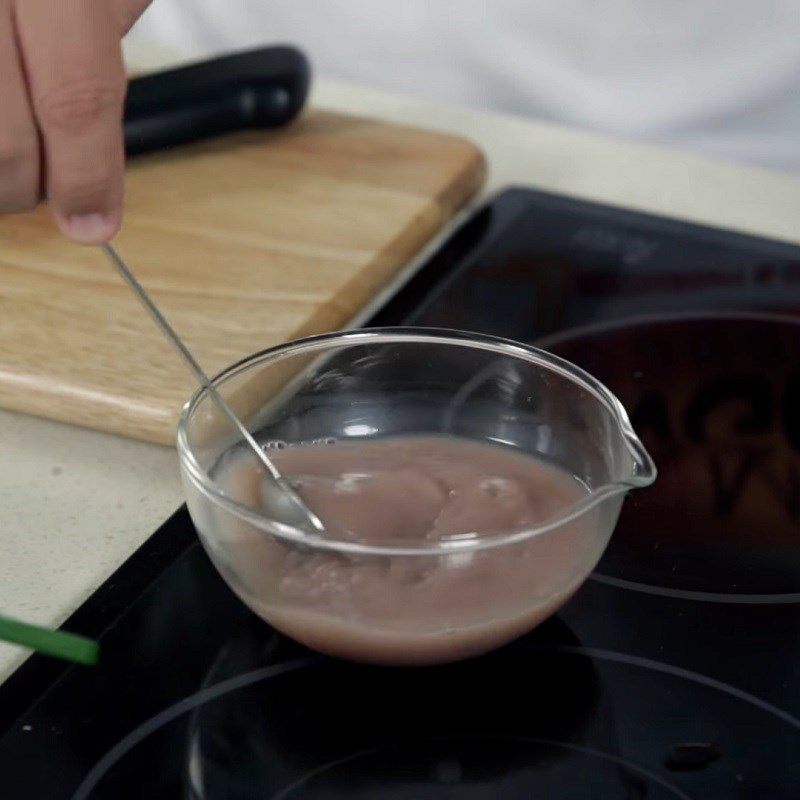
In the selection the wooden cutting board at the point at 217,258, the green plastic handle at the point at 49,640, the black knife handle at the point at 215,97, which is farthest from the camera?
the black knife handle at the point at 215,97

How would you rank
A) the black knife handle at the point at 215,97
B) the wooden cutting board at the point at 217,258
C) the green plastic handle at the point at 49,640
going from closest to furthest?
the green plastic handle at the point at 49,640
the wooden cutting board at the point at 217,258
the black knife handle at the point at 215,97

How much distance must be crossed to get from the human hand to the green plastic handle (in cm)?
21

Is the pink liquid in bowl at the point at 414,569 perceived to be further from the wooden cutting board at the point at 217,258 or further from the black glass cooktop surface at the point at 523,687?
the wooden cutting board at the point at 217,258

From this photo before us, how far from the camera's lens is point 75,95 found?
0.58 metres

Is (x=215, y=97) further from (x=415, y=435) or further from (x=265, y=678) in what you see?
(x=265, y=678)

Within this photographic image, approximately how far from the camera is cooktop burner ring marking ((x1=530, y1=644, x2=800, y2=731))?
0.51 meters

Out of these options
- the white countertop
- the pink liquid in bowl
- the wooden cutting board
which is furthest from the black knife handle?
the pink liquid in bowl

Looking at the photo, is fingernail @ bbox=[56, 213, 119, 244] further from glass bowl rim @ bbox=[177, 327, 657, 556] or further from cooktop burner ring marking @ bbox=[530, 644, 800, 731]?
cooktop burner ring marking @ bbox=[530, 644, 800, 731]

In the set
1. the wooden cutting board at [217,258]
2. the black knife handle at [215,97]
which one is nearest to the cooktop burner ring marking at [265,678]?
the wooden cutting board at [217,258]

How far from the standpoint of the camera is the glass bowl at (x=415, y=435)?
0.48 meters

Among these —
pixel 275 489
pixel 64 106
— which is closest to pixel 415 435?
pixel 275 489

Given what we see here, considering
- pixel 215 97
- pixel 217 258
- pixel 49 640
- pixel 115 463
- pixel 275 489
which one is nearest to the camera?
pixel 49 640

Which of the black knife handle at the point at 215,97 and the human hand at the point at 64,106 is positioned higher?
the human hand at the point at 64,106

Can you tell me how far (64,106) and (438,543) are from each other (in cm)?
26
